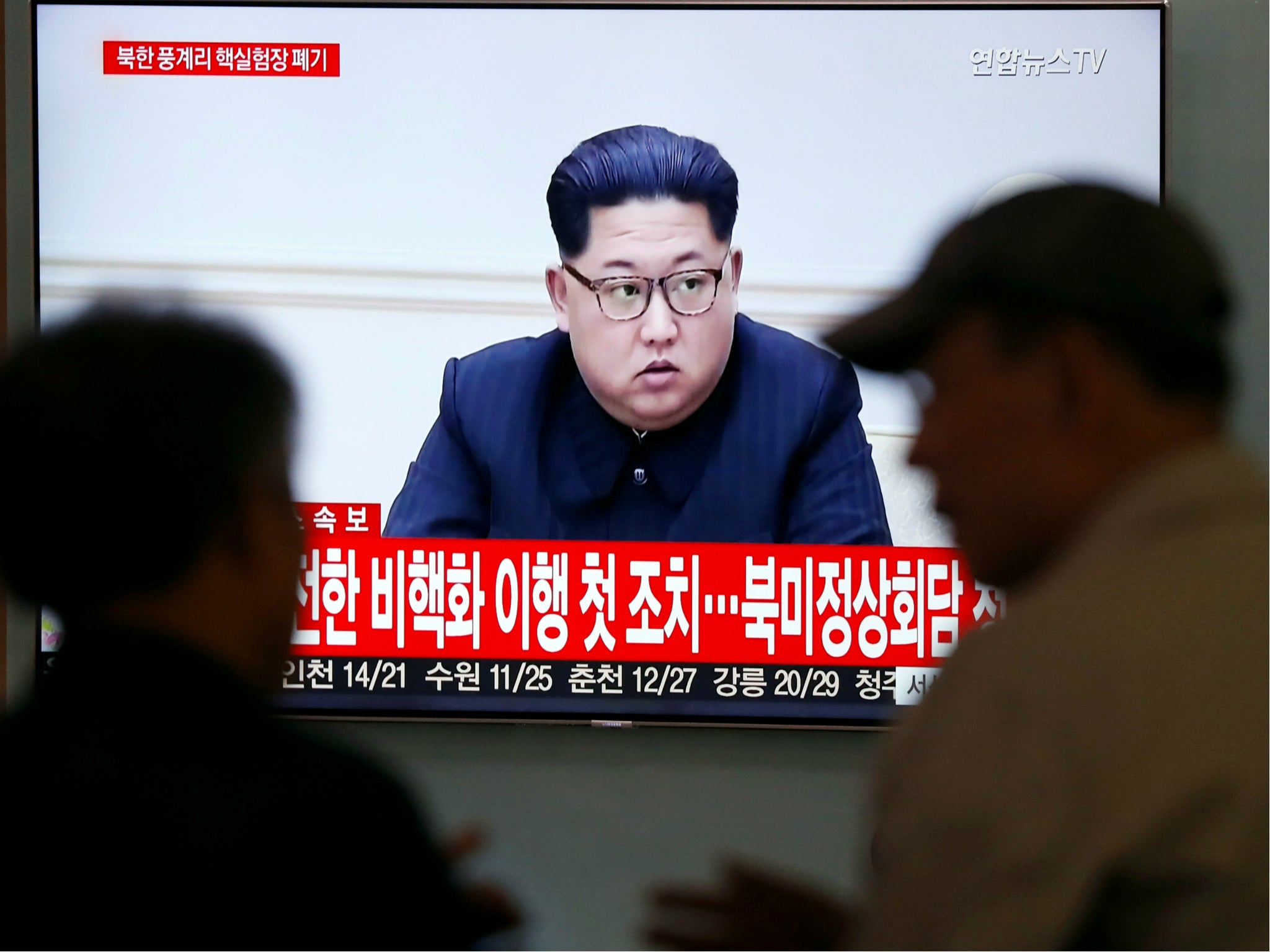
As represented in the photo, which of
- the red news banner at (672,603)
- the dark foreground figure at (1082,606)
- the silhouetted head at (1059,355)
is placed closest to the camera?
the dark foreground figure at (1082,606)

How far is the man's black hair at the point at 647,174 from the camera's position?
7.93ft

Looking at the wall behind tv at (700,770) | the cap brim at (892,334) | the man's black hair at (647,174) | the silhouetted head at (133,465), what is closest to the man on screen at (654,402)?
the man's black hair at (647,174)

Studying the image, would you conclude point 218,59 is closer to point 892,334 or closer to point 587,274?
point 587,274

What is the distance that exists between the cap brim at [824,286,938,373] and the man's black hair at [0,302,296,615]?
0.42m

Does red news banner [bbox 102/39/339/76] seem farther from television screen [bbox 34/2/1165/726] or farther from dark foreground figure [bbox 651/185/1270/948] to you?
dark foreground figure [bbox 651/185/1270/948]

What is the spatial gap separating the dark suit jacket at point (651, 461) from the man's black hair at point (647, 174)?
0.74ft

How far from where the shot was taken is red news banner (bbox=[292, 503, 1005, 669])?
240 cm

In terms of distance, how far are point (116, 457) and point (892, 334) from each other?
54cm

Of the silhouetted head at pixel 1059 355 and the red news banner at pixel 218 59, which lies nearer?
the silhouetted head at pixel 1059 355

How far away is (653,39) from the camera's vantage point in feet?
7.95

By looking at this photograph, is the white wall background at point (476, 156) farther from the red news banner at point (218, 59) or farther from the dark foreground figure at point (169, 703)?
the dark foreground figure at point (169, 703)

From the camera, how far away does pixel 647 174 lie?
95.1 inches

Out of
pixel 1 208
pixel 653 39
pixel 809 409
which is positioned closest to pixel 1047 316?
pixel 809 409

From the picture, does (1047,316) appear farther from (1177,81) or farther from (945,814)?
(1177,81)
